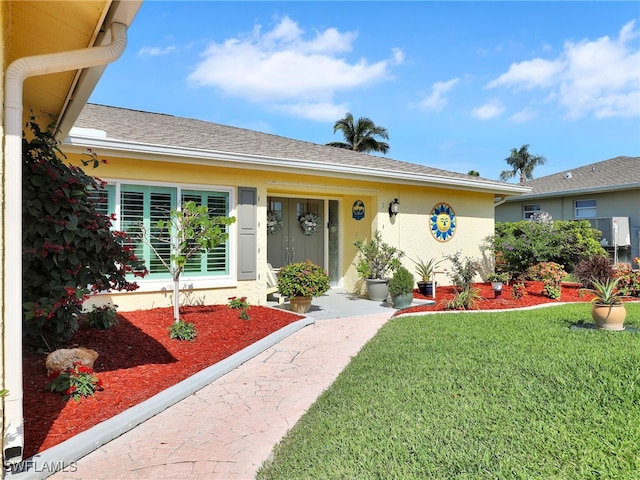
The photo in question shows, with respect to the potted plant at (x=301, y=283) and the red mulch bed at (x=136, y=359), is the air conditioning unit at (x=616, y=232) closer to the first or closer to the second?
the red mulch bed at (x=136, y=359)

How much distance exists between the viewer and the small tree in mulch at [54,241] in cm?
400

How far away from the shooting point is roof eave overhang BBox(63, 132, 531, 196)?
22.0 feet

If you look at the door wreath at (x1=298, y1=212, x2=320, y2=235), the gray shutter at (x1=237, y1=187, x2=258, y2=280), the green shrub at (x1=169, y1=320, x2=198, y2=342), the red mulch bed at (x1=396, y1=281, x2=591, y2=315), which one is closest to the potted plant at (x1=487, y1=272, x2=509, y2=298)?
the red mulch bed at (x1=396, y1=281, x2=591, y2=315)

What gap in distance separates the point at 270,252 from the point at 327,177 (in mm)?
2475

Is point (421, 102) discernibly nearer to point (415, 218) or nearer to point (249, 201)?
point (415, 218)

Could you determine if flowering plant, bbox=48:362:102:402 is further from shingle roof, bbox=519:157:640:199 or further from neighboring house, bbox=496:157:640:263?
shingle roof, bbox=519:157:640:199

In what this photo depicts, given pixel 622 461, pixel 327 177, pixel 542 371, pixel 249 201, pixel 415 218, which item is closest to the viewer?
pixel 622 461

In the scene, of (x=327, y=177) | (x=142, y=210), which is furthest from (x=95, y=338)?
(x=327, y=177)

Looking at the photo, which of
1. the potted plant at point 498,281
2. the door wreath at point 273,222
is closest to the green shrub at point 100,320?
the door wreath at point 273,222

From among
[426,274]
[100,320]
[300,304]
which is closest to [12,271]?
[100,320]

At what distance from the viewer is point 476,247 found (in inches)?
488

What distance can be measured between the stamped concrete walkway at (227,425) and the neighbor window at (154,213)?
9.40 feet

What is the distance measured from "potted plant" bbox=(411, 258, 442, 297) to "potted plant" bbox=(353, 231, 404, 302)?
106cm

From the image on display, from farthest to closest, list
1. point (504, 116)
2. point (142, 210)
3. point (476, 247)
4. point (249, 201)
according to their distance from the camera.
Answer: point (504, 116) < point (476, 247) < point (249, 201) < point (142, 210)
